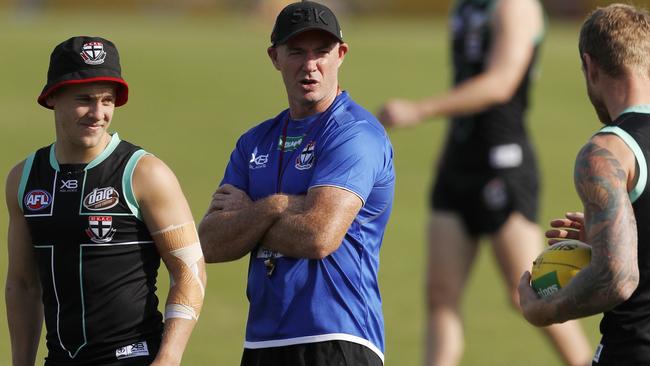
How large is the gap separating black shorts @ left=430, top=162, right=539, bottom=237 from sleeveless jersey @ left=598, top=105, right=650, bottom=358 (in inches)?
158

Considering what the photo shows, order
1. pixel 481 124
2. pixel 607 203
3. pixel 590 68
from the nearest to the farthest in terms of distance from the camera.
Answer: pixel 607 203
pixel 590 68
pixel 481 124

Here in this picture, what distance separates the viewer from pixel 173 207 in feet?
18.4

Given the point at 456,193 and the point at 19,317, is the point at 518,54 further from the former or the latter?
the point at 19,317

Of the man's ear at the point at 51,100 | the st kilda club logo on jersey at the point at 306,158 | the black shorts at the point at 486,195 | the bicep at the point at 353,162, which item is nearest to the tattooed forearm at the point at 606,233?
the bicep at the point at 353,162

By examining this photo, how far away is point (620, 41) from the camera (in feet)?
17.9

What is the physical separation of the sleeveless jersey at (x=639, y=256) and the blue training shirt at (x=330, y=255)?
1101mm

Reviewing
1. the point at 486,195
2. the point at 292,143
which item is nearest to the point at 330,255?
the point at 292,143

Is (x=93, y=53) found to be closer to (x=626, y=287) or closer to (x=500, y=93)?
(x=626, y=287)

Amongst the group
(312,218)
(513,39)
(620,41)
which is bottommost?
(312,218)

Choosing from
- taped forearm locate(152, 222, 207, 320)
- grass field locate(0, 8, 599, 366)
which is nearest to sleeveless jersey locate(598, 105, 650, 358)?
taped forearm locate(152, 222, 207, 320)

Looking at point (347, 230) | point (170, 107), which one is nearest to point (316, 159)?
point (347, 230)

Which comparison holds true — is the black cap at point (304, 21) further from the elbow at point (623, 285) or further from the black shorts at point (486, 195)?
the black shorts at point (486, 195)

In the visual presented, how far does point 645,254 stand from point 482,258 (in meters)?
11.2

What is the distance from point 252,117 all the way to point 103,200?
22.4 metres
